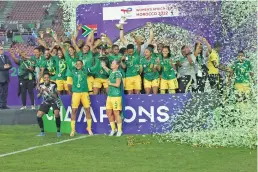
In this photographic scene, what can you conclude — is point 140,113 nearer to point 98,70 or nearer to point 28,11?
point 98,70

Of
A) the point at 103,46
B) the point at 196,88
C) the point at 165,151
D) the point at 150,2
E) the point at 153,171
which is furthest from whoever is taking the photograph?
the point at 150,2

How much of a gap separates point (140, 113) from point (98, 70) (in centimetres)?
177

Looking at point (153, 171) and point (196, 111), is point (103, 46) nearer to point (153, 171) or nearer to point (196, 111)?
point (196, 111)

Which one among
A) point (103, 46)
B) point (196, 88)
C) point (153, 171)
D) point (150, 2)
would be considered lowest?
point (153, 171)

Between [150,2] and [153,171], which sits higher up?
[150,2]

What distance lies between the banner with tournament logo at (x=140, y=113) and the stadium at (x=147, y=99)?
2 cm

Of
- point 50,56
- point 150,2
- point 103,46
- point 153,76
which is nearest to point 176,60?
point 153,76

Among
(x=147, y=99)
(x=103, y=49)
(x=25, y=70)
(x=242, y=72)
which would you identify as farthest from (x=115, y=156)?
(x=25, y=70)

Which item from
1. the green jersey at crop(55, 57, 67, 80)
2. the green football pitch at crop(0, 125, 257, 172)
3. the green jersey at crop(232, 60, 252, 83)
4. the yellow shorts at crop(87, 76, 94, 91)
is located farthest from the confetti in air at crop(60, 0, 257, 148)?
the green jersey at crop(55, 57, 67, 80)

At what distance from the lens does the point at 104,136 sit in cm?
1459

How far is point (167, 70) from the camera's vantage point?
51.4 ft

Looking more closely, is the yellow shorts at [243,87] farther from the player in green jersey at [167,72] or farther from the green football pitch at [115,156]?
the green football pitch at [115,156]

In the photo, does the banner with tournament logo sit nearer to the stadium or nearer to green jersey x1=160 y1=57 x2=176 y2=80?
the stadium

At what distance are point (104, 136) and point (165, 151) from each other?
2927 mm
